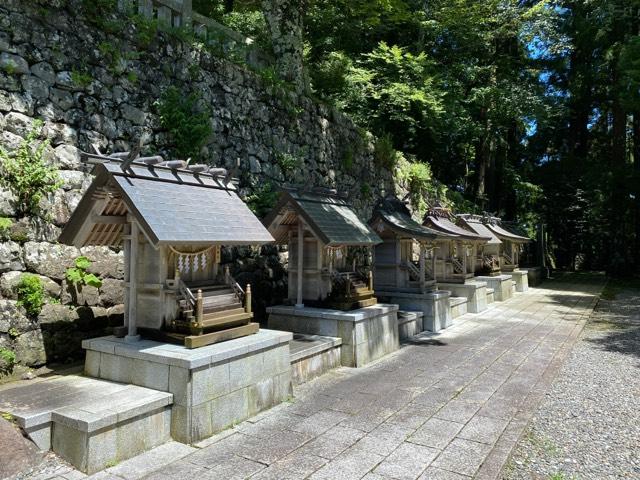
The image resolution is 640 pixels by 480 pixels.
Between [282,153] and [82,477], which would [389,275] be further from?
[82,477]

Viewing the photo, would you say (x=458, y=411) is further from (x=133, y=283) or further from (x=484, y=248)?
(x=484, y=248)

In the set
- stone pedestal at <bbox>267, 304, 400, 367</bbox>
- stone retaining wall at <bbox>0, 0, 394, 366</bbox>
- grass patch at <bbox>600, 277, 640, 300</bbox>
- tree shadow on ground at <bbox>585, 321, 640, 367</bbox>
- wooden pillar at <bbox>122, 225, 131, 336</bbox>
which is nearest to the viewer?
wooden pillar at <bbox>122, 225, 131, 336</bbox>

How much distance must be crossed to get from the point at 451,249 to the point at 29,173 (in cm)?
1185

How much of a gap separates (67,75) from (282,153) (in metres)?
5.35

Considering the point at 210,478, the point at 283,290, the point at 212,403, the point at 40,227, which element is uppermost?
the point at 40,227

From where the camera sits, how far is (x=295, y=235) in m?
8.36

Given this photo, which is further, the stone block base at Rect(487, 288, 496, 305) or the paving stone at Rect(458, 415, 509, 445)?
the stone block base at Rect(487, 288, 496, 305)

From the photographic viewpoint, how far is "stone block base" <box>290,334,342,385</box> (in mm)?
6535

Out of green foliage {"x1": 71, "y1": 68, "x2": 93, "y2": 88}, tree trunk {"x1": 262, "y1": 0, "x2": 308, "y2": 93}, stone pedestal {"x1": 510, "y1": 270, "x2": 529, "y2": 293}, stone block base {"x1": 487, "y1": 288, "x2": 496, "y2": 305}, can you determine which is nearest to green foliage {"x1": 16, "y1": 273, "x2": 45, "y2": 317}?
green foliage {"x1": 71, "y1": 68, "x2": 93, "y2": 88}

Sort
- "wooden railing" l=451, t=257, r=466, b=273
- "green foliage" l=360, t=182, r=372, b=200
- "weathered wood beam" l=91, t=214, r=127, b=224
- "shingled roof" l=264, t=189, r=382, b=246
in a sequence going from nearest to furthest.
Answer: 1. "weathered wood beam" l=91, t=214, r=127, b=224
2. "shingled roof" l=264, t=189, r=382, b=246
3. "wooden railing" l=451, t=257, r=466, b=273
4. "green foliage" l=360, t=182, r=372, b=200

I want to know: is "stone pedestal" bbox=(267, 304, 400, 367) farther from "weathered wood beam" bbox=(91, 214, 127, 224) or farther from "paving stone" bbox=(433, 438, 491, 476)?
"weathered wood beam" bbox=(91, 214, 127, 224)

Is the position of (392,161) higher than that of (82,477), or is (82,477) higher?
(392,161)

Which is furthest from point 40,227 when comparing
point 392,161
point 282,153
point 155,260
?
point 392,161

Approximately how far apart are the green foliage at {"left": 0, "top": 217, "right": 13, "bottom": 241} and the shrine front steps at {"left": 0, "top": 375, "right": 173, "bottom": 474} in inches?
83.2
